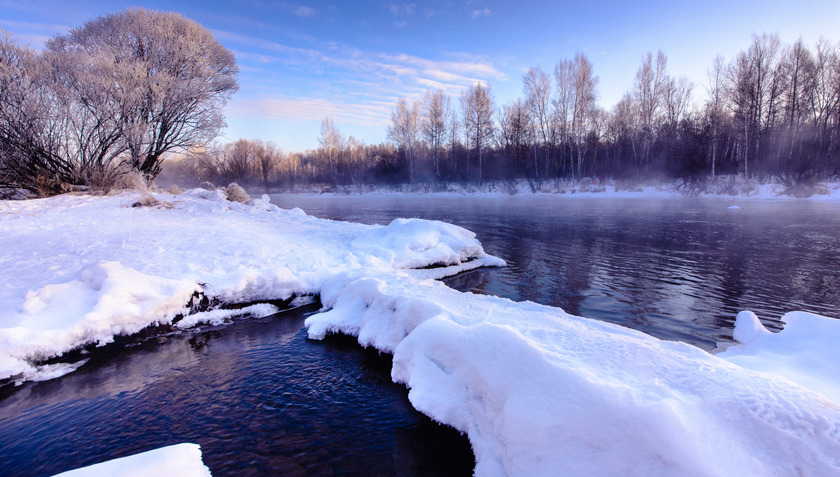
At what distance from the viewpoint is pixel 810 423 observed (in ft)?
6.20

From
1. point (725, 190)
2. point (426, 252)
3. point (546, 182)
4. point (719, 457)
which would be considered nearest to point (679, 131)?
point (725, 190)

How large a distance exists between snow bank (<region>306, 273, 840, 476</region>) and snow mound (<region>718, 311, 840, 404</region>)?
653 millimetres

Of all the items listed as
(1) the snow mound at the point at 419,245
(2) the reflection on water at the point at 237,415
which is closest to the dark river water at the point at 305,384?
(2) the reflection on water at the point at 237,415

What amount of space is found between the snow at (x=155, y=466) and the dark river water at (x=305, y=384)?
1.54 ft

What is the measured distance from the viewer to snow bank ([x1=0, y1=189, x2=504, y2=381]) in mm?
4504

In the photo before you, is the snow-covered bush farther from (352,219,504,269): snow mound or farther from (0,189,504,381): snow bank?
(352,219,504,269): snow mound

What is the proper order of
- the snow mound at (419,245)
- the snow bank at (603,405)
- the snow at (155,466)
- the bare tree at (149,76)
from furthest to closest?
the bare tree at (149,76)
the snow mound at (419,245)
the snow at (155,466)
the snow bank at (603,405)

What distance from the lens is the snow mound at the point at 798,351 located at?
9.52 feet

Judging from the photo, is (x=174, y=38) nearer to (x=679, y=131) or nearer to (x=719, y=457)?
(x=719, y=457)

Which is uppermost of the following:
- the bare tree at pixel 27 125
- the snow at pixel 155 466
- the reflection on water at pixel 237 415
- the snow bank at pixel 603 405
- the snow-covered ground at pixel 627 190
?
the bare tree at pixel 27 125

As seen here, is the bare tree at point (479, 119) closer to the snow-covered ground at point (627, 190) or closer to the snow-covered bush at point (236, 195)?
the snow-covered ground at point (627, 190)

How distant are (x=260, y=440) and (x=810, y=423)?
3.64 metres

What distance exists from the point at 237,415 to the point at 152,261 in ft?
14.1

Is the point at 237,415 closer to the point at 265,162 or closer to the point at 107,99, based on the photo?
the point at 107,99
